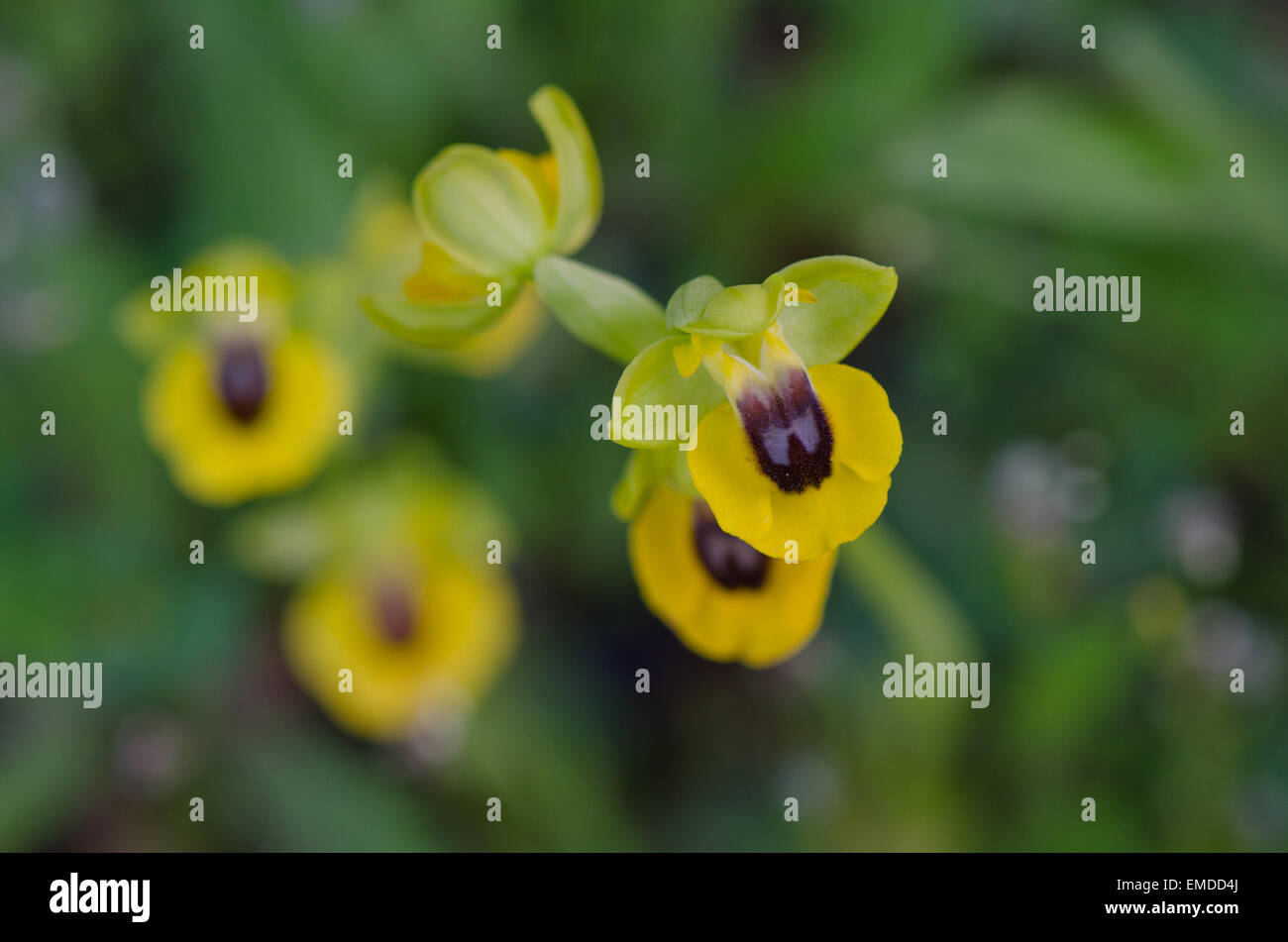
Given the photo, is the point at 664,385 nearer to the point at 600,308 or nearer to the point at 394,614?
the point at 600,308

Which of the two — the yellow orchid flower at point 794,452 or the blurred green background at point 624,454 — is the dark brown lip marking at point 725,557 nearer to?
the yellow orchid flower at point 794,452

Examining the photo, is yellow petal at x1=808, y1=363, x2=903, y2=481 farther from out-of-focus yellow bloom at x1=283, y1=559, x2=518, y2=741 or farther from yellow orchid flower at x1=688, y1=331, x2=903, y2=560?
out-of-focus yellow bloom at x1=283, y1=559, x2=518, y2=741

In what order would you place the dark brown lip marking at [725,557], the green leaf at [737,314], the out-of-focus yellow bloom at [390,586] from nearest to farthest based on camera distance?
the green leaf at [737,314] → the dark brown lip marking at [725,557] → the out-of-focus yellow bloom at [390,586]

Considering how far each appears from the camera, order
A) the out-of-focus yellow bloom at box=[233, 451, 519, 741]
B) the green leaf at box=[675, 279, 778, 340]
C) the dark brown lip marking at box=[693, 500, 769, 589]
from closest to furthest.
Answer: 1. the green leaf at box=[675, 279, 778, 340]
2. the dark brown lip marking at box=[693, 500, 769, 589]
3. the out-of-focus yellow bloom at box=[233, 451, 519, 741]

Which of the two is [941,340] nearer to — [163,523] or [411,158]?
[411,158]

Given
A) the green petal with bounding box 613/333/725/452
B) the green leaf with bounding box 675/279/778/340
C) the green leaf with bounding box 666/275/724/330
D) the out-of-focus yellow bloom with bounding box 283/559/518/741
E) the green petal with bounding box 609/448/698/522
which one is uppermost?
the green leaf with bounding box 666/275/724/330

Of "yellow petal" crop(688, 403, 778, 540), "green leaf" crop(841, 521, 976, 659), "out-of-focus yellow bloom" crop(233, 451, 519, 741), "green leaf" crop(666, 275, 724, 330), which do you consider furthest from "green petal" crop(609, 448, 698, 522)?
"out-of-focus yellow bloom" crop(233, 451, 519, 741)

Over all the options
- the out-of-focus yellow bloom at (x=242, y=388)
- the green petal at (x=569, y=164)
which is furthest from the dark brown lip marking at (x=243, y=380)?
the green petal at (x=569, y=164)
